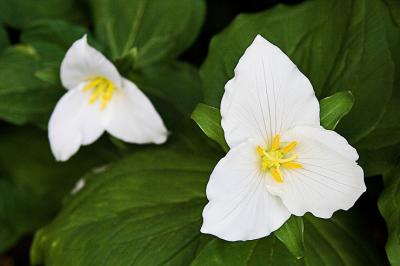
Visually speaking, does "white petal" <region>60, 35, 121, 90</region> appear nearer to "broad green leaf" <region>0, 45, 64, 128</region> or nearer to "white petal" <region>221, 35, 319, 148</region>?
"broad green leaf" <region>0, 45, 64, 128</region>

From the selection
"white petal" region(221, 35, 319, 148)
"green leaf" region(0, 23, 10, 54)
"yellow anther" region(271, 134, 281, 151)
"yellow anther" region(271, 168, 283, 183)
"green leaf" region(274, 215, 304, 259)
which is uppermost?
"white petal" region(221, 35, 319, 148)

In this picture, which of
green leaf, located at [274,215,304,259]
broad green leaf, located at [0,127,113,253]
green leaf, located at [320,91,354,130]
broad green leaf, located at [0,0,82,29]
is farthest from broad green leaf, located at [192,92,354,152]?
broad green leaf, located at [0,0,82,29]

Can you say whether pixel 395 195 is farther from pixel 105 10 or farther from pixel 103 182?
pixel 105 10

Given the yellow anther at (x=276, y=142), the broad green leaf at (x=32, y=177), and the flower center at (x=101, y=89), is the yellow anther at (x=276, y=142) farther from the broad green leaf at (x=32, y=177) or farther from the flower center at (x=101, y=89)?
the broad green leaf at (x=32, y=177)

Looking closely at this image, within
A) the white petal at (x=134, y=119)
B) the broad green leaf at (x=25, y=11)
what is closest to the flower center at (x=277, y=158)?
the white petal at (x=134, y=119)

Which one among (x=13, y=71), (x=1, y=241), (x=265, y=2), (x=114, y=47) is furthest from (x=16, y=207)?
(x=265, y=2)

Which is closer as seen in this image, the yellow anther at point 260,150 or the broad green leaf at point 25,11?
the yellow anther at point 260,150

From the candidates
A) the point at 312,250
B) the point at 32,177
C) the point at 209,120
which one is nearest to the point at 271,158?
the point at 209,120
